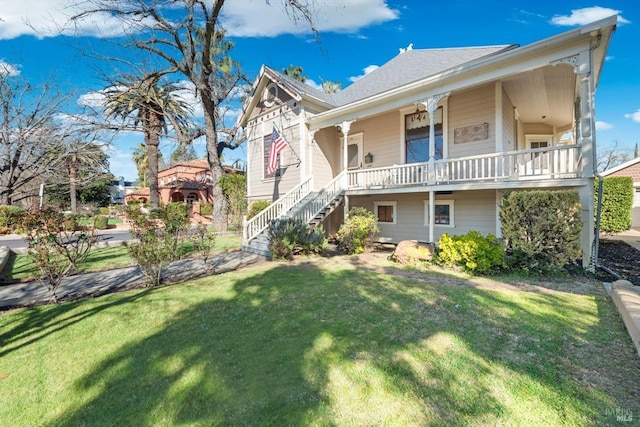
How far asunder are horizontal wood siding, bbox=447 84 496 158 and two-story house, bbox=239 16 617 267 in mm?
32

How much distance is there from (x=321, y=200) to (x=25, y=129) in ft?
39.0

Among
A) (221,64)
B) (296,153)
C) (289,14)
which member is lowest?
(296,153)

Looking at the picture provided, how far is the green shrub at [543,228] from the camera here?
5891mm

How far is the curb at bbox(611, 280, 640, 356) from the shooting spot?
3.18 metres

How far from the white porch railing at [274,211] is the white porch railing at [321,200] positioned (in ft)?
2.90

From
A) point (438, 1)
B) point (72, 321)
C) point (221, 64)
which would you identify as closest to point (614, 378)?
point (72, 321)

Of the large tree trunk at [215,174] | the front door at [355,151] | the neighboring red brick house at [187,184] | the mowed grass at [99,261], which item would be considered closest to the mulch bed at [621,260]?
the front door at [355,151]

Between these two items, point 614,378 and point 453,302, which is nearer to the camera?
point 614,378

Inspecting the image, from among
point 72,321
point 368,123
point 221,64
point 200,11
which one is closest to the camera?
point 72,321

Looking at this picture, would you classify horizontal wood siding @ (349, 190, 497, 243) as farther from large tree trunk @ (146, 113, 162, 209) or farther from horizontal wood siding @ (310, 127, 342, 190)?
large tree trunk @ (146, 113, 162, 209)

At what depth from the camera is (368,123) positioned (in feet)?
39.9

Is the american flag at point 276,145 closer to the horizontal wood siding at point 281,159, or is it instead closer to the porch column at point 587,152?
the horizontal wood siding at point 281,159

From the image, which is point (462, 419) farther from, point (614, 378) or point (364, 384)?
point (614, 378)

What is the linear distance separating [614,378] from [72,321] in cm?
659
